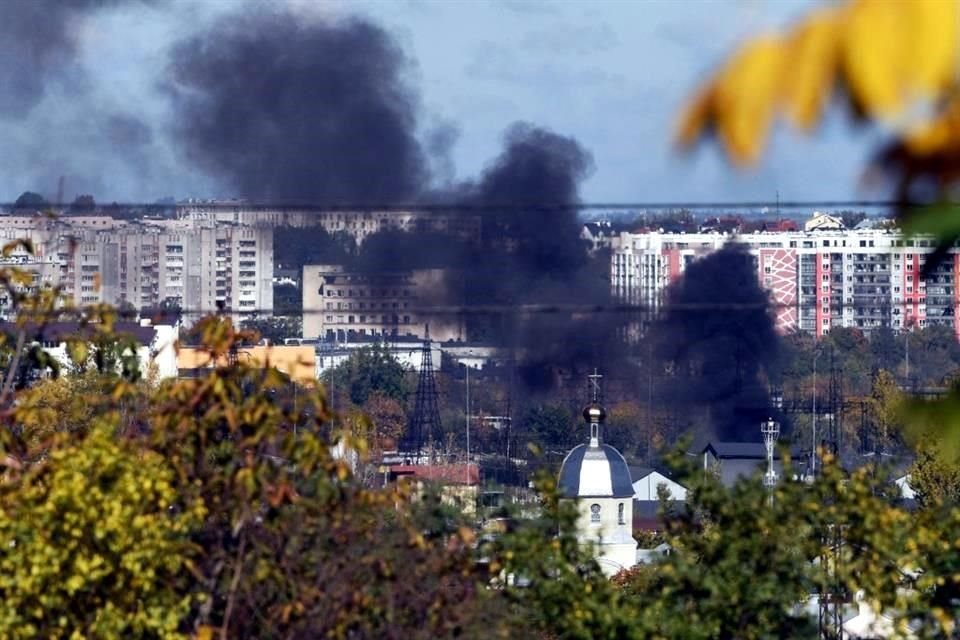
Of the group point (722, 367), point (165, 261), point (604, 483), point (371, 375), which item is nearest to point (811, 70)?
point (165, 261)

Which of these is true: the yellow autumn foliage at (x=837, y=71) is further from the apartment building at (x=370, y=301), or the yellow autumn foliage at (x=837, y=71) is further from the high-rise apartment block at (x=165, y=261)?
the apartment building at (x=370, y=301)

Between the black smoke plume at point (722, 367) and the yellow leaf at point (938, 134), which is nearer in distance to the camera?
the yellow leaf at point (938, 134)

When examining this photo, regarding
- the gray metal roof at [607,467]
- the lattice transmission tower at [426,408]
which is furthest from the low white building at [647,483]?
the gray metal roof at [607,467]

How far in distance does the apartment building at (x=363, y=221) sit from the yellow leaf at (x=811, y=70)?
10737 mm

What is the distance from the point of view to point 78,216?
11.9 metres

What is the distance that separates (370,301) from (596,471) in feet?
22.6

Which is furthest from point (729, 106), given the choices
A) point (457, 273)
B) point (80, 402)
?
point (457, 273)

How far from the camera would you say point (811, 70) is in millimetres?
1028

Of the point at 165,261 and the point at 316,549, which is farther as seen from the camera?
the point at 165,261

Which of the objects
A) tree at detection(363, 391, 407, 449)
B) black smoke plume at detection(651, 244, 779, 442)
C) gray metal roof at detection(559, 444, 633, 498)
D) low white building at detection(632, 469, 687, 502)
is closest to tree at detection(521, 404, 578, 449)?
low white building at detection(632, 469, 687, 502)

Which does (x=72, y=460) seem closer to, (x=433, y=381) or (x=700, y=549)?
(x=700, y=549)

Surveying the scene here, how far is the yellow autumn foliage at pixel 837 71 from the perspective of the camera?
1010mm

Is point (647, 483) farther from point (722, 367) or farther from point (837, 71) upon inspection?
point (837, 71)

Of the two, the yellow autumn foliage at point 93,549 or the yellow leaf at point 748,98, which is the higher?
the yellow leaf at point 748,98
